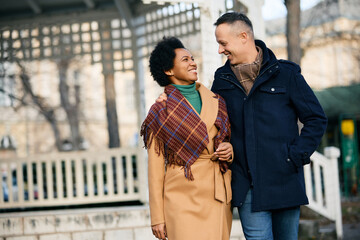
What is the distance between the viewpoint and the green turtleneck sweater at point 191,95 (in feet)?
8.99

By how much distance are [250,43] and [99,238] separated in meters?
3.78

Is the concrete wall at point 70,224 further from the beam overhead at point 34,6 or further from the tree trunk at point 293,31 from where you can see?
the beam overhead at point 34,6

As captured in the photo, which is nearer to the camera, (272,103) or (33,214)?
(272,103)

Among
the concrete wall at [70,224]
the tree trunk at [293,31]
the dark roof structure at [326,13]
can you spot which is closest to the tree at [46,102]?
the concrete wall at [70,224]

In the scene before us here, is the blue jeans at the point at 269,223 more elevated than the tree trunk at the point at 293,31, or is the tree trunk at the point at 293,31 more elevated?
the tree trunk at the point at 293,31

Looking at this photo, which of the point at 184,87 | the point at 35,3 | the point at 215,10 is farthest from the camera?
the point at 35,3

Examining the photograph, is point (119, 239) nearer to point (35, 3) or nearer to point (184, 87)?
point (184, 87)

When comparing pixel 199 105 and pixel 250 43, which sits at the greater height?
pixel 250 43

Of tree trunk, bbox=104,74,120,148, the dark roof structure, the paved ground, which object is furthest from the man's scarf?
tree trunk, bbox=104,74,120,148

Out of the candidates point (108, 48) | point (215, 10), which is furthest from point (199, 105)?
point (108, 48)

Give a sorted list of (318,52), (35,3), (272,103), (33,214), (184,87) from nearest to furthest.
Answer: (272,103) → (184,87) → (33,214) → (35,3) → (318,52)

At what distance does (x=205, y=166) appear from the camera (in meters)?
2.65

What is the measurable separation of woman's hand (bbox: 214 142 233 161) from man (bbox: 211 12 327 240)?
0.27ft

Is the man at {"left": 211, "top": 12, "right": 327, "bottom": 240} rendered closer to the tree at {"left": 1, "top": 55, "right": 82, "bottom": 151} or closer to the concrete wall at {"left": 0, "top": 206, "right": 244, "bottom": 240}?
the concrete wall at {"left": 0, "top": 206, "right": 244, "bottom": 240}
